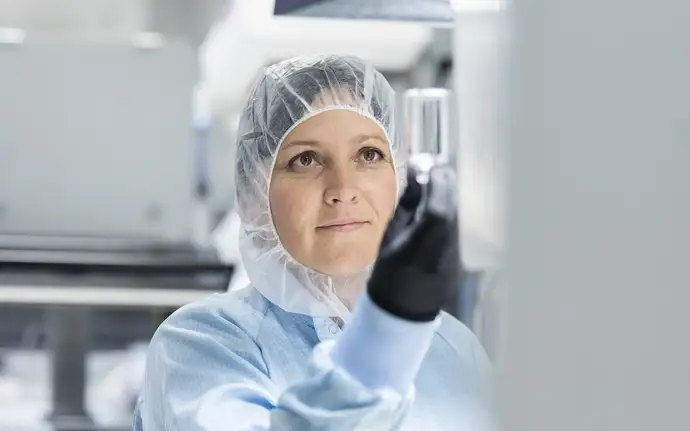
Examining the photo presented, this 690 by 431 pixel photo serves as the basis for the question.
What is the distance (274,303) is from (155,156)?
6.54 feet

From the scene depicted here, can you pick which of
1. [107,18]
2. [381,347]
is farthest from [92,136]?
[381,347]

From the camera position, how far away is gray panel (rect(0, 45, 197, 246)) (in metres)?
2.68

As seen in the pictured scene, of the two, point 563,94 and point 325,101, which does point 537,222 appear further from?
point 325,101

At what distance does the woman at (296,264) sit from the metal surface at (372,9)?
0.16 meters

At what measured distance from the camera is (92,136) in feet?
8.89

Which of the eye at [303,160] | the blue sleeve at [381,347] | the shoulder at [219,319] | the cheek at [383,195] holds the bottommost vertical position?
the shoulder at [219,319]

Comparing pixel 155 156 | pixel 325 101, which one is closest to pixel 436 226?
pixel 325 101

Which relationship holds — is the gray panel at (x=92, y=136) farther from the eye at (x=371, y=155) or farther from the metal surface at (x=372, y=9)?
the eye at (x=371, y=155)

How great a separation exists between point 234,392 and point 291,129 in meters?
0.28

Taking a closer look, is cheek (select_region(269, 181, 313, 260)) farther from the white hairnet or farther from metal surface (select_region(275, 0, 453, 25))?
metal surface (select_region(275, 0, 453, 25))

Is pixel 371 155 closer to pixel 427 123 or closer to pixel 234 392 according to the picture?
pixel 427 123

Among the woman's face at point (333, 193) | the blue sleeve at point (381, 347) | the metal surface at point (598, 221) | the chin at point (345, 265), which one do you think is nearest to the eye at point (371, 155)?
the woman's face at point (333, 193)

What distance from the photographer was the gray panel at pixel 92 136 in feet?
8.79

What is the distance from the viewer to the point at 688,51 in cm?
46
